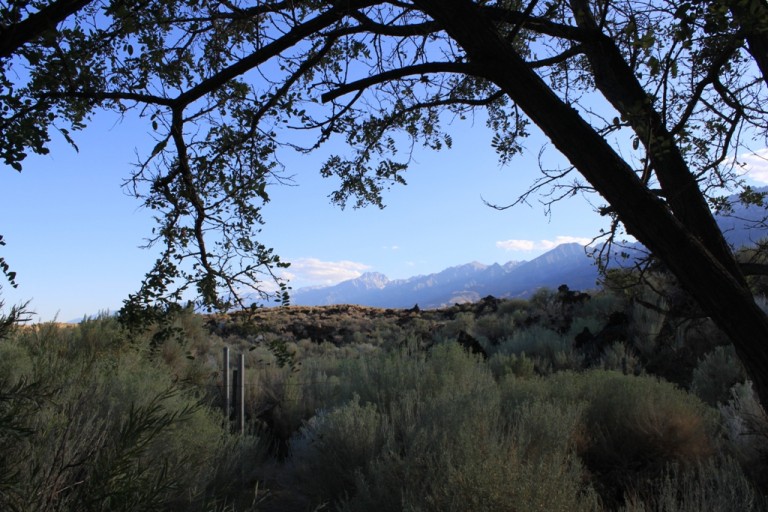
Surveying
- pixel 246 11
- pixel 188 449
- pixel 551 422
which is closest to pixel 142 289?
pixel 188 449

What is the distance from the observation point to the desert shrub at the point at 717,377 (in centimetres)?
820

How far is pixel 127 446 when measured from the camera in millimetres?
2695

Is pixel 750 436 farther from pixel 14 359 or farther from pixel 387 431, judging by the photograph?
pixel 14 359

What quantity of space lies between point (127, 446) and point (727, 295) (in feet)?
10.6

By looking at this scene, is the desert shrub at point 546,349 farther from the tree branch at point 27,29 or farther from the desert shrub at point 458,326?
the tree branch at point 27,29

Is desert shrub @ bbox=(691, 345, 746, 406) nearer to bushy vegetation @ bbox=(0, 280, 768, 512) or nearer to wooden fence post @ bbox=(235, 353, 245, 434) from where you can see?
bushy vegetation @ bbox=(0, 280, 768, 512)

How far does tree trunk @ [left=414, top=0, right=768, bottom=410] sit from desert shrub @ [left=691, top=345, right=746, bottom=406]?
17.9ft

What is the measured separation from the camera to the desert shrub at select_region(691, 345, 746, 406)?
8.20 meters

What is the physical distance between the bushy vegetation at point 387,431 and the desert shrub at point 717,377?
0.03m

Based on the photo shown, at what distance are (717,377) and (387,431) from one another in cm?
560

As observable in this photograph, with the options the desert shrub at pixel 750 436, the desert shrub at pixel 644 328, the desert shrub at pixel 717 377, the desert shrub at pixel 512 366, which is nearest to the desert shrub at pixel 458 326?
the desert shrub at pixel 644 328

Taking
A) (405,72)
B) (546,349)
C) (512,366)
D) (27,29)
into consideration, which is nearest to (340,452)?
(405,72)

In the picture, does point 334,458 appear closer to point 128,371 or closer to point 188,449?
point 188,449

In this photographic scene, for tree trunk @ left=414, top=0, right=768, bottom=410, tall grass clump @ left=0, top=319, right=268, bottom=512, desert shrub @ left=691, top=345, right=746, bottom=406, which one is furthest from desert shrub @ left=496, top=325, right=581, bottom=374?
tree trunk @ left=414, top=0, right=768, bottom=410
